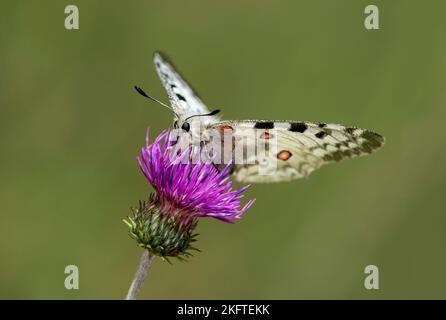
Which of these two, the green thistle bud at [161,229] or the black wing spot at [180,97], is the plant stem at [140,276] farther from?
the black wing spot at [180,97]

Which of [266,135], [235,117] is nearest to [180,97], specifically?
[266,135]

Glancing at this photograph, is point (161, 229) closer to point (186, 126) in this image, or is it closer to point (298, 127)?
point (186, 126)

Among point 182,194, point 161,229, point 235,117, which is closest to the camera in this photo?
point 161,229

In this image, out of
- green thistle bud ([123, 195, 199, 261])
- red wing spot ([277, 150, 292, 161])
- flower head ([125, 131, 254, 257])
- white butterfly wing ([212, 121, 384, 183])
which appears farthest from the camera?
red wing spot ([277, 150, 292, 161])

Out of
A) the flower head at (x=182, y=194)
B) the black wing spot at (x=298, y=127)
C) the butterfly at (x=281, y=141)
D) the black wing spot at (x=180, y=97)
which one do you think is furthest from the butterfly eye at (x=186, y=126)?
the black wing spot at (x=298, y=127)

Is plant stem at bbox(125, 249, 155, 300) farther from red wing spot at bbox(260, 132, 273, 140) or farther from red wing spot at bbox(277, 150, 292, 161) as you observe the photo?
red wing spot at bbox(277, 150, 292, 161)

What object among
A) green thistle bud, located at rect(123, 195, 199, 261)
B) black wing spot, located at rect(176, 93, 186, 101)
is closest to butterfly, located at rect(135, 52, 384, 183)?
black wing spot, located at rect(176, 93, 186, 101)
